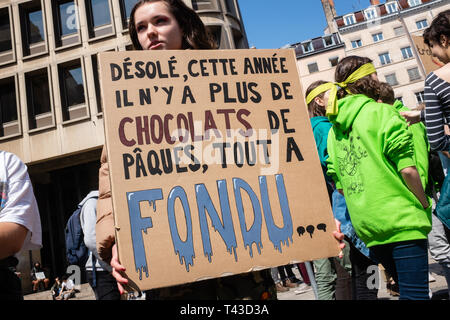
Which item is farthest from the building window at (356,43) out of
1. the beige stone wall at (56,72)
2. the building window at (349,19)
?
the beige stone wall at (56,72)

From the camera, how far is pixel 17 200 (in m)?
1.49

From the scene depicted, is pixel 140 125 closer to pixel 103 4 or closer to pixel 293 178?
pixel 293 178

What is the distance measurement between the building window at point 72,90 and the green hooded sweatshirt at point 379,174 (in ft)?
46.9

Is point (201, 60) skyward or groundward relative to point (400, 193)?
skyward

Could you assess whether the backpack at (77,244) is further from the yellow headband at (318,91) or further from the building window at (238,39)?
the building window at (238,39)

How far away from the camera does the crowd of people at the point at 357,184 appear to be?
1347 millimetres

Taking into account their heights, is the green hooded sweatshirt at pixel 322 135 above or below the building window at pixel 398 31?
below

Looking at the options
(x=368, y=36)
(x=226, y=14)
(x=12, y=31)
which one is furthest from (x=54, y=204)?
(x=368, y=36)

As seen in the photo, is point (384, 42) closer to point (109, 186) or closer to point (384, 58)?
point (384, 58)

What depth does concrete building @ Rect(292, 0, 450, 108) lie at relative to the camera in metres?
36.3

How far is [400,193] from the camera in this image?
1750 mm

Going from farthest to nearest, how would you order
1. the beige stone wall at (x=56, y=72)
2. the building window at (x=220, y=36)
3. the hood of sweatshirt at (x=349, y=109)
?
the building window at (x=220, y=36), the beige stone wall at (x=56, y=72), the hood of sweatshirt at (x=349, y=109)

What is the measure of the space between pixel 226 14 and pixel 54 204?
11125 mm
